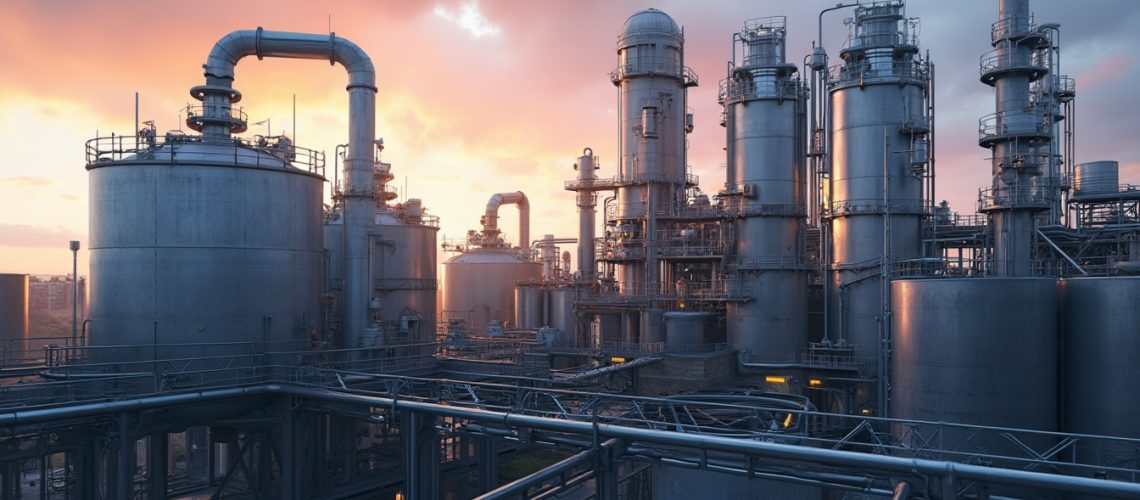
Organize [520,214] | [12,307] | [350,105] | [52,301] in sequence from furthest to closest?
[52,301], [520,214], [12,307], [350,105]

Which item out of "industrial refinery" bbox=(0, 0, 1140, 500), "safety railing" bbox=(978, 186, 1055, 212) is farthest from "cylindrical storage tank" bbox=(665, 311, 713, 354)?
"safety railing" bbox=(978, 186, 1055, 212)

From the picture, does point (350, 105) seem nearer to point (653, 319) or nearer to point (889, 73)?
point (653, 319)

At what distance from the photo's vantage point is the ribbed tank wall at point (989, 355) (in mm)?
19281

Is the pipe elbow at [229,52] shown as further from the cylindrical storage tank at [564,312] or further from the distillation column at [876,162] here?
the distillation column at [876,162]

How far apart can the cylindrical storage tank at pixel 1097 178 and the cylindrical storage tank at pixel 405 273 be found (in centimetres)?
3285

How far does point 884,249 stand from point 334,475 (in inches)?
1019

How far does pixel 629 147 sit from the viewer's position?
41.7 meters

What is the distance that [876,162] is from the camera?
112 feet

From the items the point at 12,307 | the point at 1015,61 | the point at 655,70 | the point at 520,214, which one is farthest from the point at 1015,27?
the point at 12,307

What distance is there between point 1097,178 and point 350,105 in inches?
1373

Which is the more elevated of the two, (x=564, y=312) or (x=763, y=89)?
Answer: (x=763, y=89)

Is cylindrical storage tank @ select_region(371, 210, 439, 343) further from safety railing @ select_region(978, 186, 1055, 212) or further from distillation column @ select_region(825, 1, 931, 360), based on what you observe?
safety railing @ select_region(978, 186, 1055, 212)

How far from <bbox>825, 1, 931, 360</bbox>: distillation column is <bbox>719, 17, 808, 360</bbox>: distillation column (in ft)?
8.29

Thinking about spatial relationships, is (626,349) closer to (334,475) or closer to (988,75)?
(334,475)
